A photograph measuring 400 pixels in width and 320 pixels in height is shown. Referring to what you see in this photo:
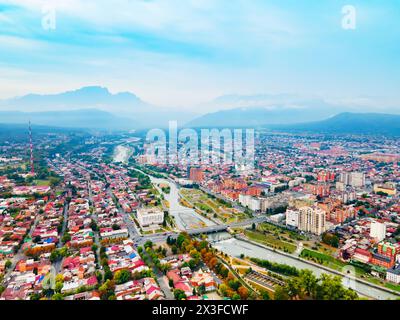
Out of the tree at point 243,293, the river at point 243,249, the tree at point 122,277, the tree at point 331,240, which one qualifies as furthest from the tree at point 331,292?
the tree at point 331,240

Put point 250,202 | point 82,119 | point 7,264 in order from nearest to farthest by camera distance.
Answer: point 7,264
point 250,202
point 82,119

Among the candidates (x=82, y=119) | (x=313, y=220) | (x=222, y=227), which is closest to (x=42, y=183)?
(x=222, y=227)

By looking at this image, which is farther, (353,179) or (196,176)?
(196,176)

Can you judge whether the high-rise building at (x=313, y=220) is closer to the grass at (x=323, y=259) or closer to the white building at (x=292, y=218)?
the white building at (x=292, y=218)

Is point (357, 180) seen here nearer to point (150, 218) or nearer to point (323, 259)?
point (323, 259)

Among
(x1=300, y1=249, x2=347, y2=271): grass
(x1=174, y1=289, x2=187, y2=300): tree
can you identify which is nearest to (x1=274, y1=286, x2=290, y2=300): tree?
(x1=174, y1=289, x2=187, y2=300): tree

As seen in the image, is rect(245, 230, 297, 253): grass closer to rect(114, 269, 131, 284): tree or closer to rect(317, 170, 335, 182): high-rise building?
rect(114, 269, 131, 284): tree

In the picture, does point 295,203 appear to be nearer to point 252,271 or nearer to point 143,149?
point 252,271
